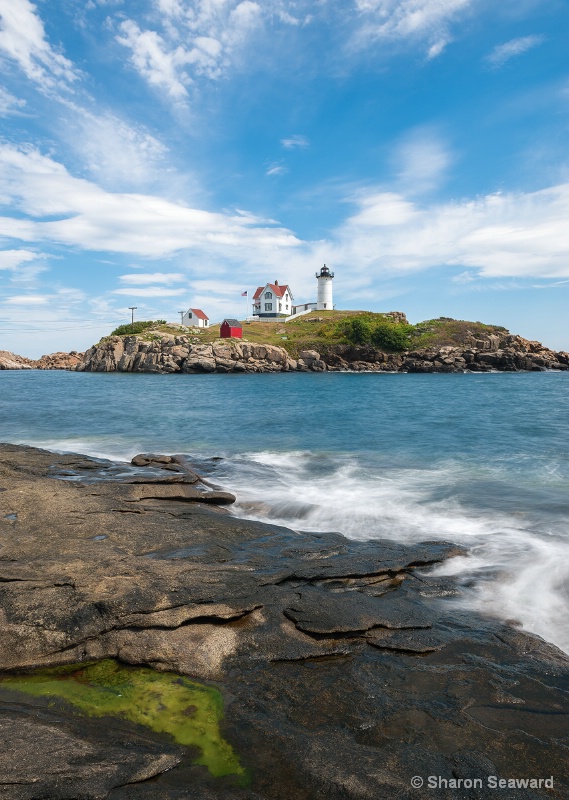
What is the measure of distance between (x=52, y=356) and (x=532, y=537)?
176 m

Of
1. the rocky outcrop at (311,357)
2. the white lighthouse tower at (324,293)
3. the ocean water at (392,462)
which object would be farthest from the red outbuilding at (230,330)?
the ocean water at (392,462)

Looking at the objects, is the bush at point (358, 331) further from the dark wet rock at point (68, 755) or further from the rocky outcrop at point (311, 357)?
the dark wet rock at point (68, 755)

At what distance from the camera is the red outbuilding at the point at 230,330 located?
121 metres

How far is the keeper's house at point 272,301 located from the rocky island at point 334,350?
1882 centimetres

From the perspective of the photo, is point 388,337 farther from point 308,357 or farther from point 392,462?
point 392,462

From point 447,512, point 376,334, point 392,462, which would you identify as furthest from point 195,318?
point 447,512

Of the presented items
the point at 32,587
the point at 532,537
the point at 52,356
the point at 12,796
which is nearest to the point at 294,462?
the point at 532,537

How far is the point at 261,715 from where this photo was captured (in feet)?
19.9

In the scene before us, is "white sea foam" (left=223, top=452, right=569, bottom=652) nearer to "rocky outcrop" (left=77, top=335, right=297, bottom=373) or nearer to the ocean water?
the ocean water

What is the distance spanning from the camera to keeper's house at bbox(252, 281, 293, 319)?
150 metres

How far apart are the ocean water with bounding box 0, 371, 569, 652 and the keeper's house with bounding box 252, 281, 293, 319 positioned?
98828mm

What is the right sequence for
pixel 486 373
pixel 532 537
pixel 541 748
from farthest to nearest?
pixel 486 373 → pixel 532 537 → pixel 541 748

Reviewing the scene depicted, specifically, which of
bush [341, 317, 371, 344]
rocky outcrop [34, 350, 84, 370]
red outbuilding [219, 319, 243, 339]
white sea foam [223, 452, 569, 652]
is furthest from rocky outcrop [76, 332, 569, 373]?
white sea foam [223, 452, 569, 652]

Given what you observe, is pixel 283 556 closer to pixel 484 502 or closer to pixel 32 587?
pixel 32 587
